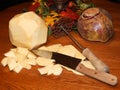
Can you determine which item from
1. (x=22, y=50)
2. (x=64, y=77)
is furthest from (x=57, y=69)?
(x=22, y=50)

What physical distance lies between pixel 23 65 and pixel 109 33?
0.32 m

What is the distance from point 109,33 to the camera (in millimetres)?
799

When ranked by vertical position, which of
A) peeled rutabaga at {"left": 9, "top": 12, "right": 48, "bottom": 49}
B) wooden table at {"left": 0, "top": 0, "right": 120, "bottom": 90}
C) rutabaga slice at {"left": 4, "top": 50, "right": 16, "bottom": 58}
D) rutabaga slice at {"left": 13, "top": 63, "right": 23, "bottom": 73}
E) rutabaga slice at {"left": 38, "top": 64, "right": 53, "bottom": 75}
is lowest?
wooden table at {"left": 0, "top": 0, "right": 120, "bottom": 90}

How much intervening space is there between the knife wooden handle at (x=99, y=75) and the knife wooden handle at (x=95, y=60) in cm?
2

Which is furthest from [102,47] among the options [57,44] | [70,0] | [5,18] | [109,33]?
[5,18]

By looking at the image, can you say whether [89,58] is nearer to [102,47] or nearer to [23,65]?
[102,47]

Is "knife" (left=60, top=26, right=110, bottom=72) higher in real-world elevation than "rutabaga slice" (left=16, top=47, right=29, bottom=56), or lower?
lower

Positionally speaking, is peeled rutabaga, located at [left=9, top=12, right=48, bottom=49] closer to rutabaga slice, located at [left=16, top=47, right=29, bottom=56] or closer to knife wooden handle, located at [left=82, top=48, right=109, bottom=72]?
rutabaga slice, located at [left=16, top=47, right=29, bottom=56]

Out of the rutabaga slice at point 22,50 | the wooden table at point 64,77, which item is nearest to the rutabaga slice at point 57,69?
the wooden table at point 64,77

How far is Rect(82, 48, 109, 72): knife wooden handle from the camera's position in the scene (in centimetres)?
66

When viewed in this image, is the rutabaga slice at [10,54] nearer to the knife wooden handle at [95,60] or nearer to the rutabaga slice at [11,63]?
the rutabaga slice at [11,63]

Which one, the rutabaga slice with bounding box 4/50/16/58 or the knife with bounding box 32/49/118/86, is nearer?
the knife with bounding box 32/49/118/86

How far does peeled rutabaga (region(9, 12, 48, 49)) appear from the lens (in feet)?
2.51

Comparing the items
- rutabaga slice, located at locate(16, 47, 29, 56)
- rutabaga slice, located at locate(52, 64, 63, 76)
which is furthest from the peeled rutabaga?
rutabaga slice, located at locate(52, 64, 63, 76)
